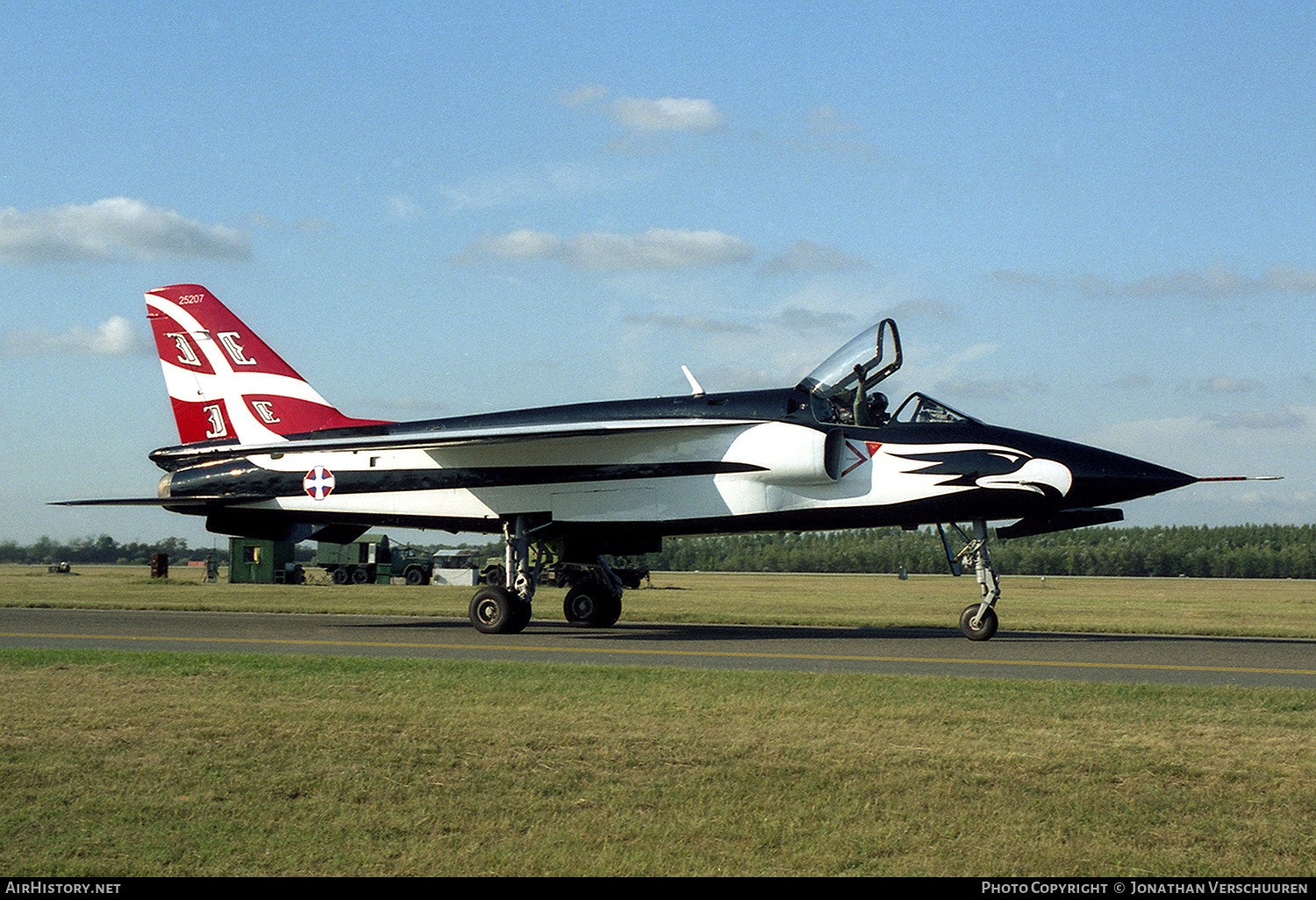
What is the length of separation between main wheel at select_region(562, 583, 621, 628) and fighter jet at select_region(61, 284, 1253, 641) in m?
0.03

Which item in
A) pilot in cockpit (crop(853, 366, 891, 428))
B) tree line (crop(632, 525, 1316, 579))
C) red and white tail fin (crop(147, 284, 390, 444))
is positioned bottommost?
tree line (crop(632, 525, 1316, 579))

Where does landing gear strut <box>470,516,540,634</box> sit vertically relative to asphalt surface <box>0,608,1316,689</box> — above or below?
above

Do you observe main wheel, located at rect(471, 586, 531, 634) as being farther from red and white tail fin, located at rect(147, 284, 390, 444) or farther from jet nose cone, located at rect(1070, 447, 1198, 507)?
jet nose cone, located at rect(1070, 447, 1198, 507)

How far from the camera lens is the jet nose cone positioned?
49.6 feet

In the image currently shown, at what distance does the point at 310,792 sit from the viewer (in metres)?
6.00

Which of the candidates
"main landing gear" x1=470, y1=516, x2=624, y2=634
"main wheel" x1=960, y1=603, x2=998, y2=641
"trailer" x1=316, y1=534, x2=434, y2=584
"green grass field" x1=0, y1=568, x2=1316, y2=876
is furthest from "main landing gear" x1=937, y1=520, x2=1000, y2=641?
→ "trailer" x1=316, y1=534, x2=434, y2=584

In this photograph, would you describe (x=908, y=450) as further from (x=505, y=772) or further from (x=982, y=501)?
(x=505, y=772)

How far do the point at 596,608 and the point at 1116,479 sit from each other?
8.59 m

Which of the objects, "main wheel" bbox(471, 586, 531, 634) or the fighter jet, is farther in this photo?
"main wheel" bbox(471, 586, 531, 634)

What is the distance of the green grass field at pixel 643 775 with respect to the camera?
4.96m

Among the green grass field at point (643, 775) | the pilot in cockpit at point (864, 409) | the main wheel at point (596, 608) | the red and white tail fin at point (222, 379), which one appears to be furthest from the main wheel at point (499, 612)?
the green grass field at point (643, 775)

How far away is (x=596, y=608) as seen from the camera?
63.4 feet

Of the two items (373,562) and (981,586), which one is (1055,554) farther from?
(981,586)

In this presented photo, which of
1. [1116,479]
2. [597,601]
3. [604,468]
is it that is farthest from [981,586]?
[597,601]
